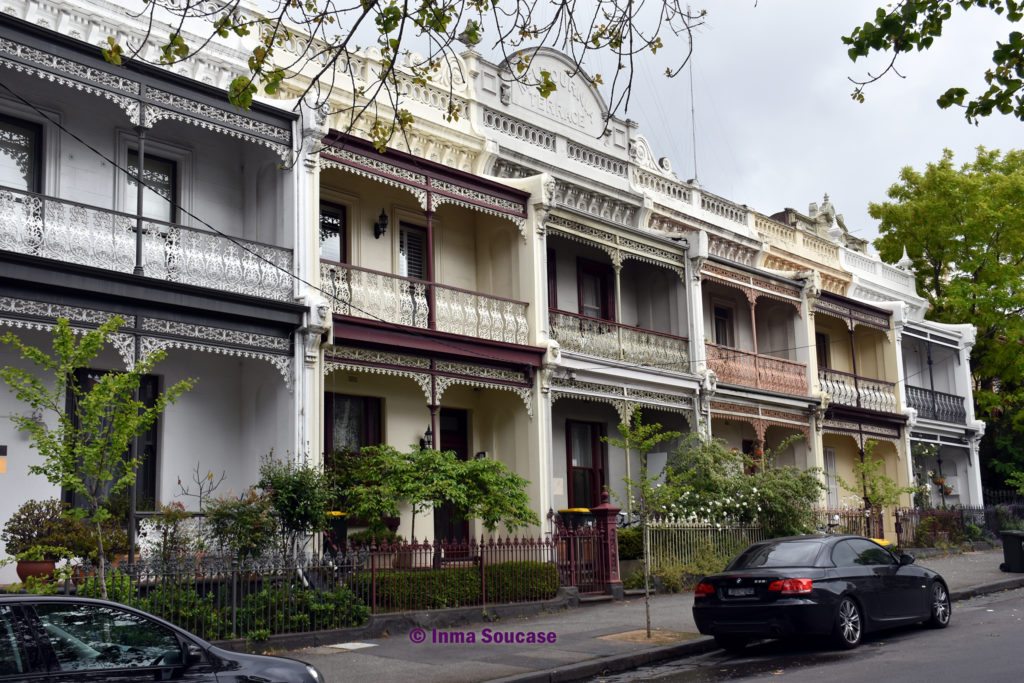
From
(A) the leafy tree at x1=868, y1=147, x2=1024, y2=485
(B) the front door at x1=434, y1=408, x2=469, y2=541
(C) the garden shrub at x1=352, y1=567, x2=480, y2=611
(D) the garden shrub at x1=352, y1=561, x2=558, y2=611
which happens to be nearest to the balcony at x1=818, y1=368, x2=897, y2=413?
(A) the leafy tree at x1=868, y1=147, x2=1024, y2=485

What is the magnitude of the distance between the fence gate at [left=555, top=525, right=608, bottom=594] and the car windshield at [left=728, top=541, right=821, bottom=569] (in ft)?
15.6

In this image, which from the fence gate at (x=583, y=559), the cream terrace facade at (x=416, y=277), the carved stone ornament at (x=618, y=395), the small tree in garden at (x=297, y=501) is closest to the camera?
the small tree in garden at (x=297, y=501)

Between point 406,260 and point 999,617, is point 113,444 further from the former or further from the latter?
point 999,617

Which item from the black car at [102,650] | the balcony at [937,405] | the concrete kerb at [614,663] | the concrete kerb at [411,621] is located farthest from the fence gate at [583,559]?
the balcony at [937,405]

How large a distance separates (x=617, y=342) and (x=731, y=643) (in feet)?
32.6

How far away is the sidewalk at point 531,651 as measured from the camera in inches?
461

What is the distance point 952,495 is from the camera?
116 feet

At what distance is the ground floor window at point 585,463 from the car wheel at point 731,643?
9657 mm

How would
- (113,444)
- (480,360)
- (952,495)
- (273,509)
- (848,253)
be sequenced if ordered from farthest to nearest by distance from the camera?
(952,495) → (848,253) → (480,360) → (273,509) → (113,444)

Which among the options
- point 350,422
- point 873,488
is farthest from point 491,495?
point 873,488

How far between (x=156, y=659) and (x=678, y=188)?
68.5 ft

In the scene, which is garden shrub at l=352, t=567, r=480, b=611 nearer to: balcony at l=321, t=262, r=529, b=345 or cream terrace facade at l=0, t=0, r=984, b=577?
cream terrace facade at l=0, t=0, r=984, b=577

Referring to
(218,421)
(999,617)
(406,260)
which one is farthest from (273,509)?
(999,617)

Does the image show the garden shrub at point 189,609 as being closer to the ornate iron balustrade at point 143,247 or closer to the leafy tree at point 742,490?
the ornate iron balustrade at point 143,247
